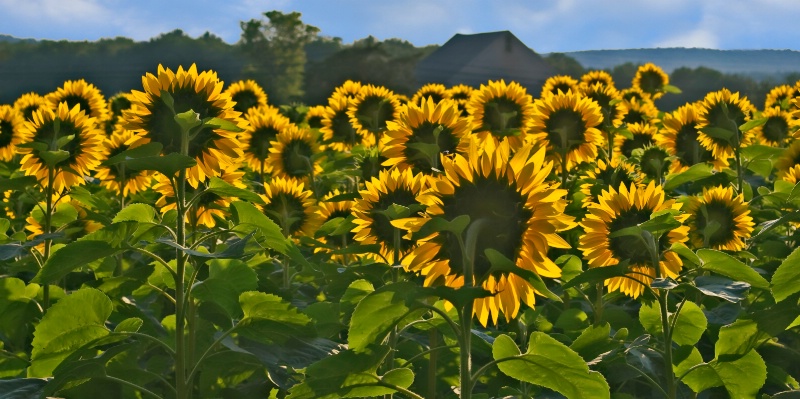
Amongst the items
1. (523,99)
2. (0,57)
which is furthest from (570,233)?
(0,57)

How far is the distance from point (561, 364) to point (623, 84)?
33.8 feet

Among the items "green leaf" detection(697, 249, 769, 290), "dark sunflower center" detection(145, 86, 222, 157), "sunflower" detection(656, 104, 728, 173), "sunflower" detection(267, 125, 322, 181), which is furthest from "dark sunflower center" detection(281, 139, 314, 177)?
"green leaf" detection(697, 249, 769, 290)

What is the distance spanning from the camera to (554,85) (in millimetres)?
8430

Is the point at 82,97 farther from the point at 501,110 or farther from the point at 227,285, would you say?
the point at 227,285

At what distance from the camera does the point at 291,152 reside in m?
6.03

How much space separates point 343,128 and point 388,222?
142 inches

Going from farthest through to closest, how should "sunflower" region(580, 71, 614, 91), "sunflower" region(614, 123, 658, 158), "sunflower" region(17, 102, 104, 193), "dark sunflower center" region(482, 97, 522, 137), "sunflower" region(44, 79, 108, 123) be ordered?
"sunflower" region(580, 71, 614, 91) < "sunflower" region(614, 123, 658, 158) < "sunflower" region(44, 79, 108, 123) < "dark sunflower center" region(482, 97, 522, 137) < "sunflower" region(17, 102, 104, 193)

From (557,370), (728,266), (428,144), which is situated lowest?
(557,370)

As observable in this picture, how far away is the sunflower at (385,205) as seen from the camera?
10.2ft

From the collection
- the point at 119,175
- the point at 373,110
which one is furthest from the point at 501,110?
the point at 119,175

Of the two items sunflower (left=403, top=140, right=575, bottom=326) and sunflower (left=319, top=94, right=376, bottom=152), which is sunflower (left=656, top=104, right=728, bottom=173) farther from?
sunflower (left=403, top=140, right=575, bottom=326)

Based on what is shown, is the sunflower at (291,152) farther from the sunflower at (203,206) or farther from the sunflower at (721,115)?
the sunflower at (721,115)

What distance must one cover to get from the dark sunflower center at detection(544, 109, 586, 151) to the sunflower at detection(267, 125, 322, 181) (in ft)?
5.55

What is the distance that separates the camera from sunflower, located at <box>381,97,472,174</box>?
11.7 ft
